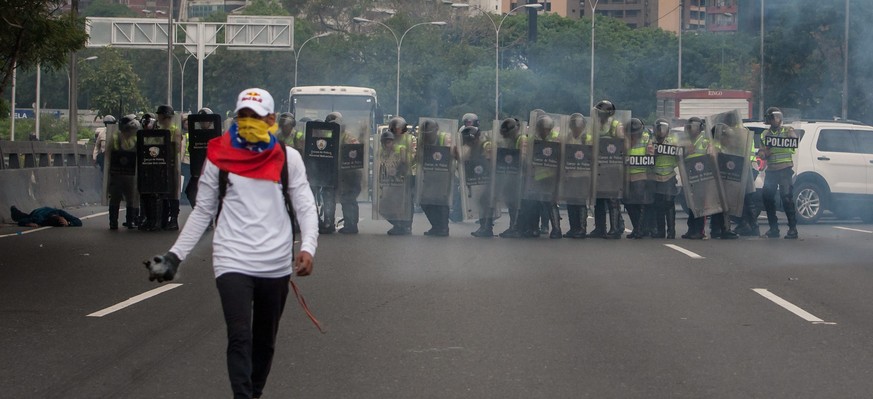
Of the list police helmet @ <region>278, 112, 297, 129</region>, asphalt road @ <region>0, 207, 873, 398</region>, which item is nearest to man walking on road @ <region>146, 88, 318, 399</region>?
asphalt road @ <region>0, 207, 873, 398</region>

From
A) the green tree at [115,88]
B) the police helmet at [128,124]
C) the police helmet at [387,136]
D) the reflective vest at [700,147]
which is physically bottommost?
the reflective vest at [700,147]

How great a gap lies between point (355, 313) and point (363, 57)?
72.9 metres

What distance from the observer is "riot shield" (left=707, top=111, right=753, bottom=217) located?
62.7 ft

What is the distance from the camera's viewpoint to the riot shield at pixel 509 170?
764 inches

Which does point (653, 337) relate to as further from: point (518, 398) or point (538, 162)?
point (538, 162)

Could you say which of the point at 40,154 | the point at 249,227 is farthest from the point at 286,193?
the point at 40,154

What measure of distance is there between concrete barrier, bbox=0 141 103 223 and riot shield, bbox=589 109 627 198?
9475 mm

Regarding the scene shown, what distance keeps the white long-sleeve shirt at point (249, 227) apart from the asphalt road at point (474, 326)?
1.37 meters

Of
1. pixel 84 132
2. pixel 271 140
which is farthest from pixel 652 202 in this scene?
pixel 84 132

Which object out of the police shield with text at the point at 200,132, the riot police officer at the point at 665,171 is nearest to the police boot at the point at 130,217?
the police shield with text at the point at 200,132

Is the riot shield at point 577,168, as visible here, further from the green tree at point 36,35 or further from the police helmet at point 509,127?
the green tree at point 36,35

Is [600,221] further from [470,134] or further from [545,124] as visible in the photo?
[470,134]

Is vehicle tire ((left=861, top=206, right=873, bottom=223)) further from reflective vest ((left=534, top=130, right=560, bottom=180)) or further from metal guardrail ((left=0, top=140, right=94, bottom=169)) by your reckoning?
metal guardrail ((left=0, top=140, right=94, bottom=169))

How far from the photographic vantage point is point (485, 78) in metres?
79.4
